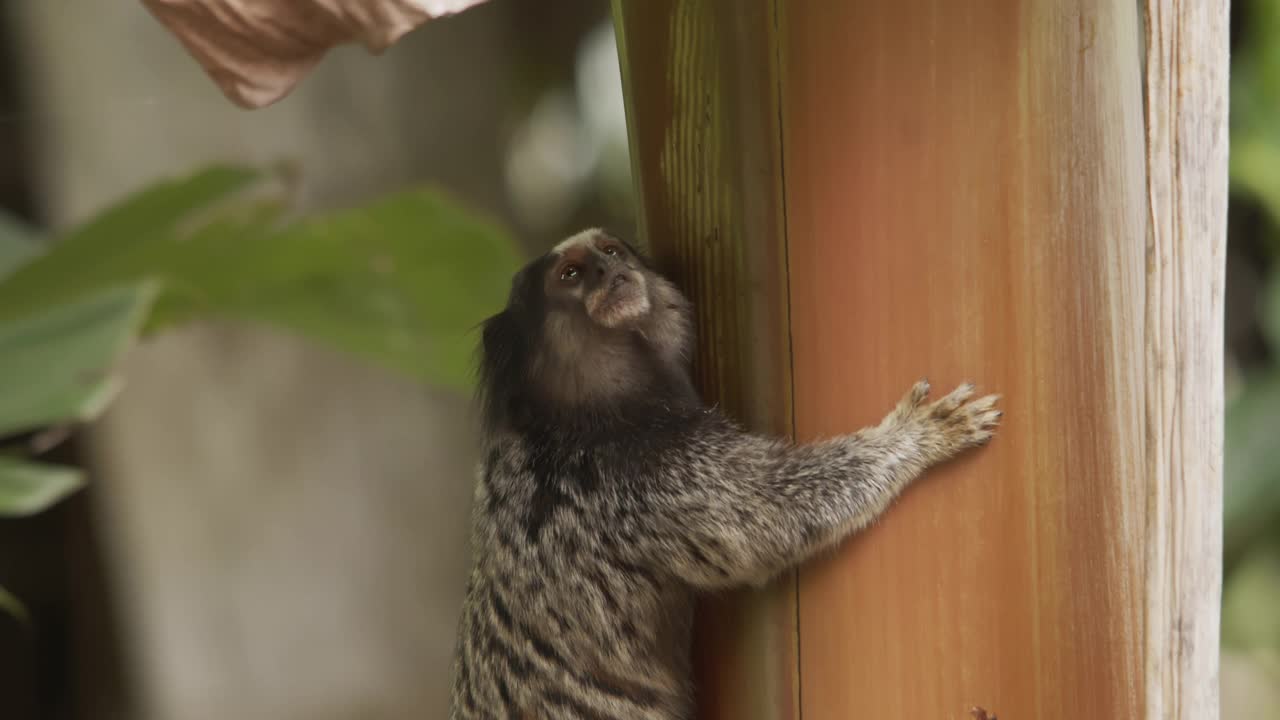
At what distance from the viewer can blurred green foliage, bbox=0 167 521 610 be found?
102cm

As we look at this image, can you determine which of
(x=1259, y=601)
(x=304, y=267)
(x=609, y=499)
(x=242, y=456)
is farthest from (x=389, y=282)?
(x=1259, y=601)

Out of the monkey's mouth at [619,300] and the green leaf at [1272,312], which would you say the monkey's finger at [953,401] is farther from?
the green leaf at [1272,312]

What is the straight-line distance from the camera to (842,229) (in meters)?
1.04

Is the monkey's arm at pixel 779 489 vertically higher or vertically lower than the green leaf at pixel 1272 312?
lower

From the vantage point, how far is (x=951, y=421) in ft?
3.33

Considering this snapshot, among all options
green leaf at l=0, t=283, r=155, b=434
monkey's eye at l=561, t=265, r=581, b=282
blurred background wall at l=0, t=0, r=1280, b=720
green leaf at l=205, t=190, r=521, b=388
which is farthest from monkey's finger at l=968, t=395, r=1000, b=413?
blurred background wall at l=0, t=0, r=1280, b=720

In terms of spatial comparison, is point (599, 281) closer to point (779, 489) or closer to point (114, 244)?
point (779, 489)

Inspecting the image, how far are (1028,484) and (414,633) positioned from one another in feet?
8.86

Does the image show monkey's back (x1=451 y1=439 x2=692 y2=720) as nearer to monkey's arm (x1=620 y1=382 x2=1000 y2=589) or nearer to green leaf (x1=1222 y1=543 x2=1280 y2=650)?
monkey's arm (x1=620 y1=382 x2=1000 y2=589)

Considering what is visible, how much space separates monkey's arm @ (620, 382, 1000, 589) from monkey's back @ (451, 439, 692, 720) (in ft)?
0.16

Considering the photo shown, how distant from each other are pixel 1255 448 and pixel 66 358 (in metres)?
3.70

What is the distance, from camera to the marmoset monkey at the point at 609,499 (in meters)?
1.22

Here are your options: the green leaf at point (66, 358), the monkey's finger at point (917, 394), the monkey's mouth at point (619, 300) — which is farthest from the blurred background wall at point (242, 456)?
the monkey's finger at point (917, 394)

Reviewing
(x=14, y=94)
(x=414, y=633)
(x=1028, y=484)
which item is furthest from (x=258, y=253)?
(x=414, y=633)
